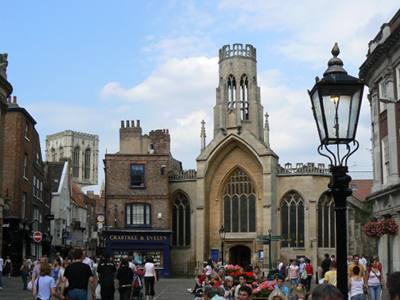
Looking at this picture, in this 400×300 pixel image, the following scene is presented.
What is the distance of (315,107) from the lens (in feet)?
28.7

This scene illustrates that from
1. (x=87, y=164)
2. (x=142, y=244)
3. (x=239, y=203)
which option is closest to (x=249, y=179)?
(x=239, y=203)

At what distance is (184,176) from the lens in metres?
57.4

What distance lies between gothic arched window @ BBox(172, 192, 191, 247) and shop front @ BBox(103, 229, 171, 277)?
2175 millimetres

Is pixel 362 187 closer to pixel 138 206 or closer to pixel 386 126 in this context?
pixel 138 206

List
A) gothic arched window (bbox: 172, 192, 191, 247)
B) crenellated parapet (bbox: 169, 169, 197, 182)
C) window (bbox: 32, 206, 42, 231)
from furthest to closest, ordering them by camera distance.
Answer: crenellated parapet (bbox: 169, 169, 197, 182) < gothic arched window (bbox: 172, 192, 191, 247) < window (bbox: 32, 206, 42, 231)

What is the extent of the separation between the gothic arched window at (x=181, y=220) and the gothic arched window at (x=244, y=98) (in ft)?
26.2

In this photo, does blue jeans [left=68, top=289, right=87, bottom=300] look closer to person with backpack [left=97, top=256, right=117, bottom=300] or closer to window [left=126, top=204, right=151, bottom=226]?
person with backpack [left=97, top=256, right=117, bottom=300]

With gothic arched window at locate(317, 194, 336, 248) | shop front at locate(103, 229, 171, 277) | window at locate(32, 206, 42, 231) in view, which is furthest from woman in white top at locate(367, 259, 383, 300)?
shop front at locate(103, 229, 171, 277)

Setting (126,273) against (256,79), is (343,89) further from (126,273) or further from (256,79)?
(256,79)

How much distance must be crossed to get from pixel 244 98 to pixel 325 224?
1195 cm

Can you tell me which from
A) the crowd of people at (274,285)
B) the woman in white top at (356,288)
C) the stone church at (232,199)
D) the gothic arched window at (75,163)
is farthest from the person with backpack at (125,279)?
A: the gothic arched window at (75,163)

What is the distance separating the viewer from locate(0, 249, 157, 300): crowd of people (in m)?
13.4

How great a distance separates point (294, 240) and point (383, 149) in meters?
22.5

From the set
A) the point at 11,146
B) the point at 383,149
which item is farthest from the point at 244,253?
the point at 383,149
